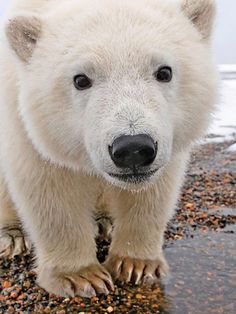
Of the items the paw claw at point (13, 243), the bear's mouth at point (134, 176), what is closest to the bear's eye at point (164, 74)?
the bear's mouth at point (134, 176)

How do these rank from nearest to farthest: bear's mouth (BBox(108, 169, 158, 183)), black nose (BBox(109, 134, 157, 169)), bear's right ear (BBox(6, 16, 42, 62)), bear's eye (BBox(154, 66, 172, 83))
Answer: black nose (BBox(109, 134, 157, 169)) → bear's mouth (BBox(108, 169, 158, 183)) → bear's eye (BBox(154, 66, 172, 83)) → bear's right ear (BBox(6, 16, 42, 62))

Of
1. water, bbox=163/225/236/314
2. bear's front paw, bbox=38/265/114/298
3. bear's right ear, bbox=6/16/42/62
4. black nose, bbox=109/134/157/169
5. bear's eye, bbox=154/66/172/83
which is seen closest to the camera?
black nose, bbox=109/134/157/169

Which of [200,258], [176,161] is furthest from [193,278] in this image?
[176,161]

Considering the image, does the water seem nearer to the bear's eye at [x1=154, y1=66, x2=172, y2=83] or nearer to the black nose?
the black nose

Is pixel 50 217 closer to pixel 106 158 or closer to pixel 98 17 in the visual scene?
pixel 106 158

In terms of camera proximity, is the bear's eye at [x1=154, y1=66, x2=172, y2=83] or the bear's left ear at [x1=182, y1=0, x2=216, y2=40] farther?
the bear's left ear at [x1=182, y1=0, x2=216, y2=40]

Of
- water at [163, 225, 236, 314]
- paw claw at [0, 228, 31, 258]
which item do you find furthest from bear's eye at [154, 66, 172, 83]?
paw claw at [0, 228, 31, 258]

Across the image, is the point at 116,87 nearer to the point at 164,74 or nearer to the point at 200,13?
the point at 164,74

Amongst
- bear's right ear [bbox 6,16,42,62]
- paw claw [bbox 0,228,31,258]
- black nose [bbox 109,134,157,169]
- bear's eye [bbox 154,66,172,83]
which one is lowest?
paw claw [bbox 0,228,31,258]

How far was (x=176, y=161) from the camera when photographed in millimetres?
3686

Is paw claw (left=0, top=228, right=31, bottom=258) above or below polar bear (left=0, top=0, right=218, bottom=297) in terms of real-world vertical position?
below

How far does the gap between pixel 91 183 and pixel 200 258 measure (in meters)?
0.89

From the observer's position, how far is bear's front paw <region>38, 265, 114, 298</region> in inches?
132

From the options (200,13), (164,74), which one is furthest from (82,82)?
(200,13)
